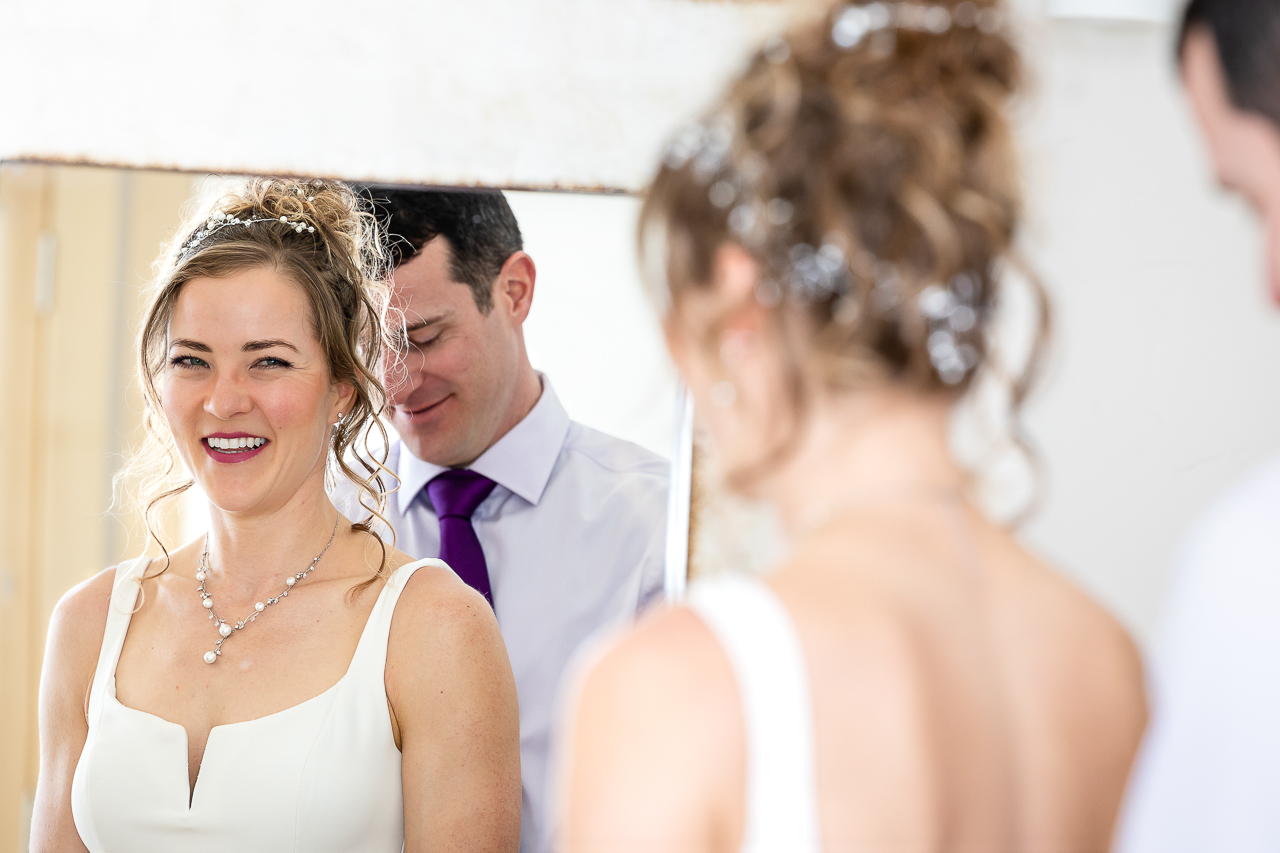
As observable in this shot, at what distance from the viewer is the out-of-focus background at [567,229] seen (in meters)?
1.31

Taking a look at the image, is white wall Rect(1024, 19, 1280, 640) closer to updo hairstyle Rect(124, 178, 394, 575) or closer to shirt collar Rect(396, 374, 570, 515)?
shirt collar Rect(396, 374, 570, 515)

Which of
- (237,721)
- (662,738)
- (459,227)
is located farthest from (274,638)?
(662,738)

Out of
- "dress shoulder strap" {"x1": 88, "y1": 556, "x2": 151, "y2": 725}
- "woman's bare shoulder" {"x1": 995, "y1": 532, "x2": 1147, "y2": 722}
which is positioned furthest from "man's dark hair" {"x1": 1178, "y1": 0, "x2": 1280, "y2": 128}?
"dress shoulder strap" {"x1": 88, "y1": 556, "x2": 151, "y2": 725}

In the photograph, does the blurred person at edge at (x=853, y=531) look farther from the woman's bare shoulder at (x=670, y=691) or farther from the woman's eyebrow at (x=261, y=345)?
the woman's eyebrow at (x=261, y=345)

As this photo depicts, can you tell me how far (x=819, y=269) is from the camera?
70 centimetres

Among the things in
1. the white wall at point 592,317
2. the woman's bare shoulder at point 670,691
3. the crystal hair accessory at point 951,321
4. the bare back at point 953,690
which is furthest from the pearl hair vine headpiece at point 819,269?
the white wall at point 592,317

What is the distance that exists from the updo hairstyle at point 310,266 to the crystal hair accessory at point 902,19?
2.49ft

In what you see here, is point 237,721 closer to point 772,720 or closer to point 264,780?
point 264,780

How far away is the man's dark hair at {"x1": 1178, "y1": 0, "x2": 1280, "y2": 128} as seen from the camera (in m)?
0.79

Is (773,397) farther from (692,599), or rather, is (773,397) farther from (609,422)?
(609,422)

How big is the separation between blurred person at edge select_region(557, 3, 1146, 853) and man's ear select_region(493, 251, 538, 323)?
22.6 inches

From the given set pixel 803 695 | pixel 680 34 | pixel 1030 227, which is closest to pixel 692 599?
pixel 803 695

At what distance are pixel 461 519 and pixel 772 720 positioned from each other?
0.78 metres

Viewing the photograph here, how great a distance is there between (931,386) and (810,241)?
0.45 ft
